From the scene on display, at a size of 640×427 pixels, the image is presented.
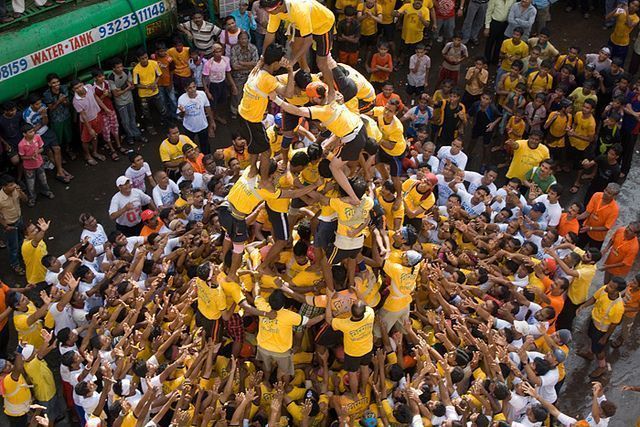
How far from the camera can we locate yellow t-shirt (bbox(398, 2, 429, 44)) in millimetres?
15469

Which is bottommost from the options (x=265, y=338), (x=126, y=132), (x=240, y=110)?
(x=126, y=132)

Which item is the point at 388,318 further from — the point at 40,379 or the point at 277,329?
the point at 40,379

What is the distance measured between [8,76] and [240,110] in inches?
240

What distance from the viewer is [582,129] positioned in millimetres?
13391

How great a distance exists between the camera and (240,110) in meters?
8.19

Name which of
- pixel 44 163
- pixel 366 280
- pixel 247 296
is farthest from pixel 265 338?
pixel 44 163

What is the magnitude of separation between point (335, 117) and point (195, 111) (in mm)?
5603

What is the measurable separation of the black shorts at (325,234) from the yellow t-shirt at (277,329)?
0.80 m

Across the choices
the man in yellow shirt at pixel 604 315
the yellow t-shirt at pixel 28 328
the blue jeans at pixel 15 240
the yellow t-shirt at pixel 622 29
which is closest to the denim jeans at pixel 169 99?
the blue jeans at pixel 15 240

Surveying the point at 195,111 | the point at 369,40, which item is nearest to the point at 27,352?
the point at 195,111

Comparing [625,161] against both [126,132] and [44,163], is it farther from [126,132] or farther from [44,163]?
[44,163]

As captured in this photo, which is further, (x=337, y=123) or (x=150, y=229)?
(x=150, y=229)

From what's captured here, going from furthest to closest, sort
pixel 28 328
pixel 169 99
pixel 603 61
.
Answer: pixel 169 99
pixel 603 61
pixel 28 328

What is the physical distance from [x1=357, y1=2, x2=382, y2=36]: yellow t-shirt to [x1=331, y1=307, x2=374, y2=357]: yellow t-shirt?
8.52 metres
